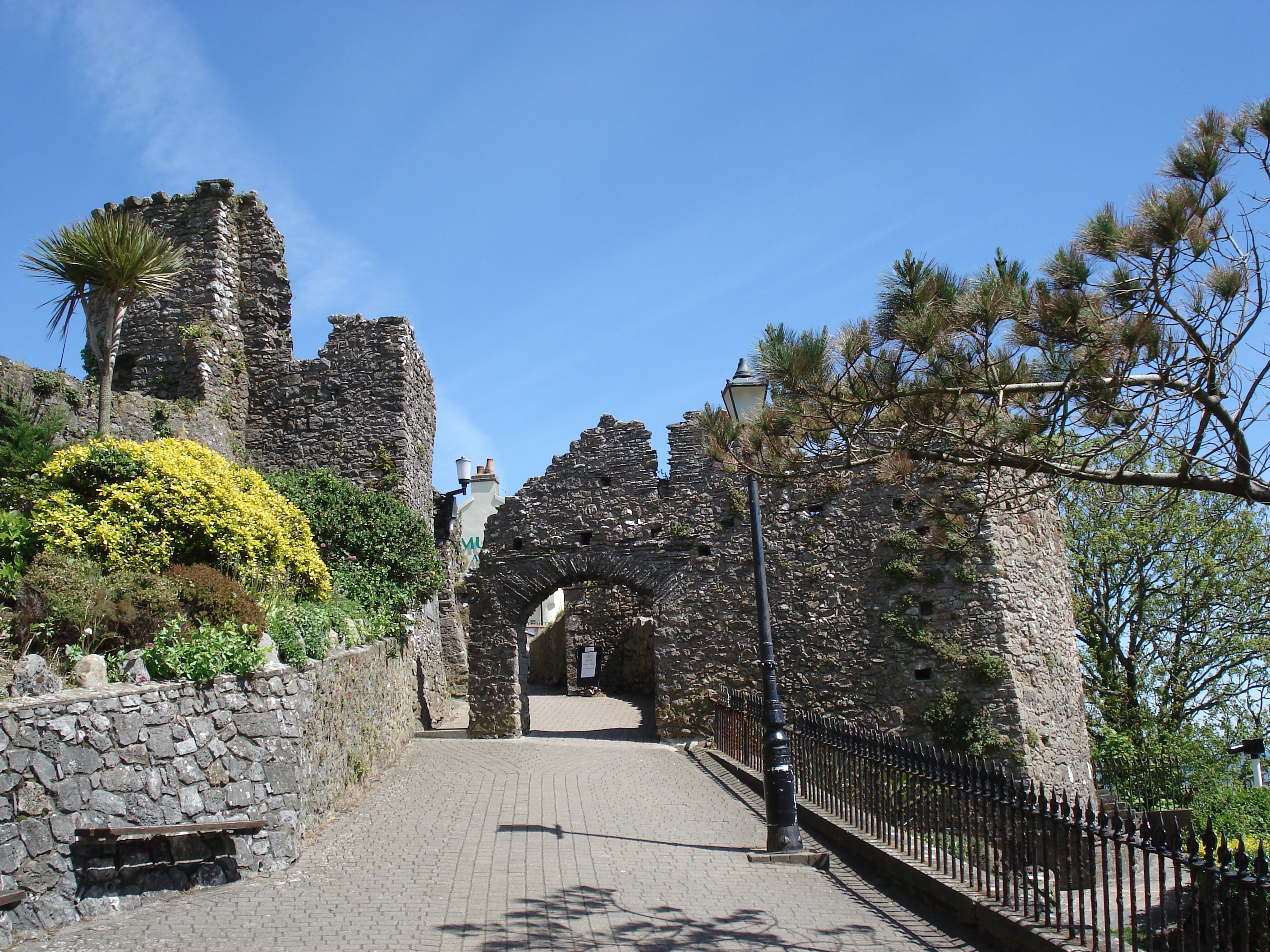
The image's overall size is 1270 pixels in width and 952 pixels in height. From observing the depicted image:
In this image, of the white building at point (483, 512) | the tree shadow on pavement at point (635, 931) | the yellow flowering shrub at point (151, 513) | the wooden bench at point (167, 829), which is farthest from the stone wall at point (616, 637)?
the tree shadow on pavement at point (635, 931)

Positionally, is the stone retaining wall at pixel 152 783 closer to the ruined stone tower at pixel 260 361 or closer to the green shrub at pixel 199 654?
the green shrub at pixel 199 654

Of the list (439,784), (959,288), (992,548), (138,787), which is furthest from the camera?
(992,548)

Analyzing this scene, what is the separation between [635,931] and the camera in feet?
20.5

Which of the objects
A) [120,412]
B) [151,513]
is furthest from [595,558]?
[151,513]

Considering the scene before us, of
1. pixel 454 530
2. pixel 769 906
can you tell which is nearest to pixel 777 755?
pixel 769 906

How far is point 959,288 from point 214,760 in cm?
664

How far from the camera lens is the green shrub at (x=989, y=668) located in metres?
13.3

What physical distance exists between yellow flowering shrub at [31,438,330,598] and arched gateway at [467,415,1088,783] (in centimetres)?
583

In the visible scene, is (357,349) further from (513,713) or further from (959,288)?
(959,288)

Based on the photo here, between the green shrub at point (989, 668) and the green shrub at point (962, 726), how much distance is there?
420 mm

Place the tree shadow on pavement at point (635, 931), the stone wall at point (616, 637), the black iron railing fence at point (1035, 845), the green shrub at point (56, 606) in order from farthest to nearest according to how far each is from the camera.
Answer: the stone wall at point (616, 637), the green shrub at point (56, 606), the tree shadow on pavement at point (635, 931), the black iron railing fence at point (1035, 845)

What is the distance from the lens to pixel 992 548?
45.2ft

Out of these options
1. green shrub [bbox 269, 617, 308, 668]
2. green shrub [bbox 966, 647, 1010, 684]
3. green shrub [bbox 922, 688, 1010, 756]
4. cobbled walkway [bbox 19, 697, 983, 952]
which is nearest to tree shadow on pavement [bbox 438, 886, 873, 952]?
cobbled walkway [bbox 19, 697, 983, 952]

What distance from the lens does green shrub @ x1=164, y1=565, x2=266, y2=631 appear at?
8.28 m
